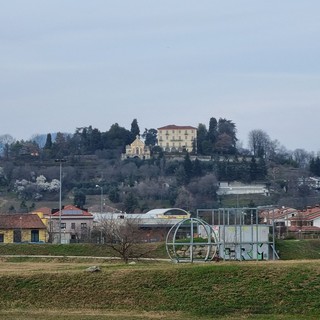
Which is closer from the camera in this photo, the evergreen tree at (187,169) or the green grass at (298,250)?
the green grass at (298,250)

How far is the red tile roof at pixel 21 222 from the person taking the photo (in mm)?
90750

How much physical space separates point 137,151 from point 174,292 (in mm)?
147584

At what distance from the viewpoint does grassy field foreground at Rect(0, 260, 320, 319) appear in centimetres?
3481

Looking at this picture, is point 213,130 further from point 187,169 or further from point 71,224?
point 71,224

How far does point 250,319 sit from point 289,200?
115 m

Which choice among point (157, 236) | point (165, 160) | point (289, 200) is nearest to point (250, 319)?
point (157, 236)

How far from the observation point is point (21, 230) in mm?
90875

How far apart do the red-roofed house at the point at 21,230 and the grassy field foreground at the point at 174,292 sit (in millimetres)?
51318

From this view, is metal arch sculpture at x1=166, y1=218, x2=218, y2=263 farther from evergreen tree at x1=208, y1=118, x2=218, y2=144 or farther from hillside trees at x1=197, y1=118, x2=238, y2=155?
evergreen tree at x1=208, y1=118, x2=218, y2=144

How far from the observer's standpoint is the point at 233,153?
187m

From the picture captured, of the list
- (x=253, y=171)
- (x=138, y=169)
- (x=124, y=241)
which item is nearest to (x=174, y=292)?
(x=124, y=241)

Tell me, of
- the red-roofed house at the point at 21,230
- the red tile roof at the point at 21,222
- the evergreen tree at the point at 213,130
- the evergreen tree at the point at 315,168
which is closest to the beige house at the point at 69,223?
the red-roofed house at the point at 21,230

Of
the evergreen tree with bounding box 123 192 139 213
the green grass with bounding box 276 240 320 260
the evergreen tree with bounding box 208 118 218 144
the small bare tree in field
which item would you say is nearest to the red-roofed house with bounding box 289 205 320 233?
the small bare tree in field

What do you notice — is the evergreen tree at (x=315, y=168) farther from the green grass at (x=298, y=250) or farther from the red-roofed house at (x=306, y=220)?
the green grass at (x=298, y=250)
